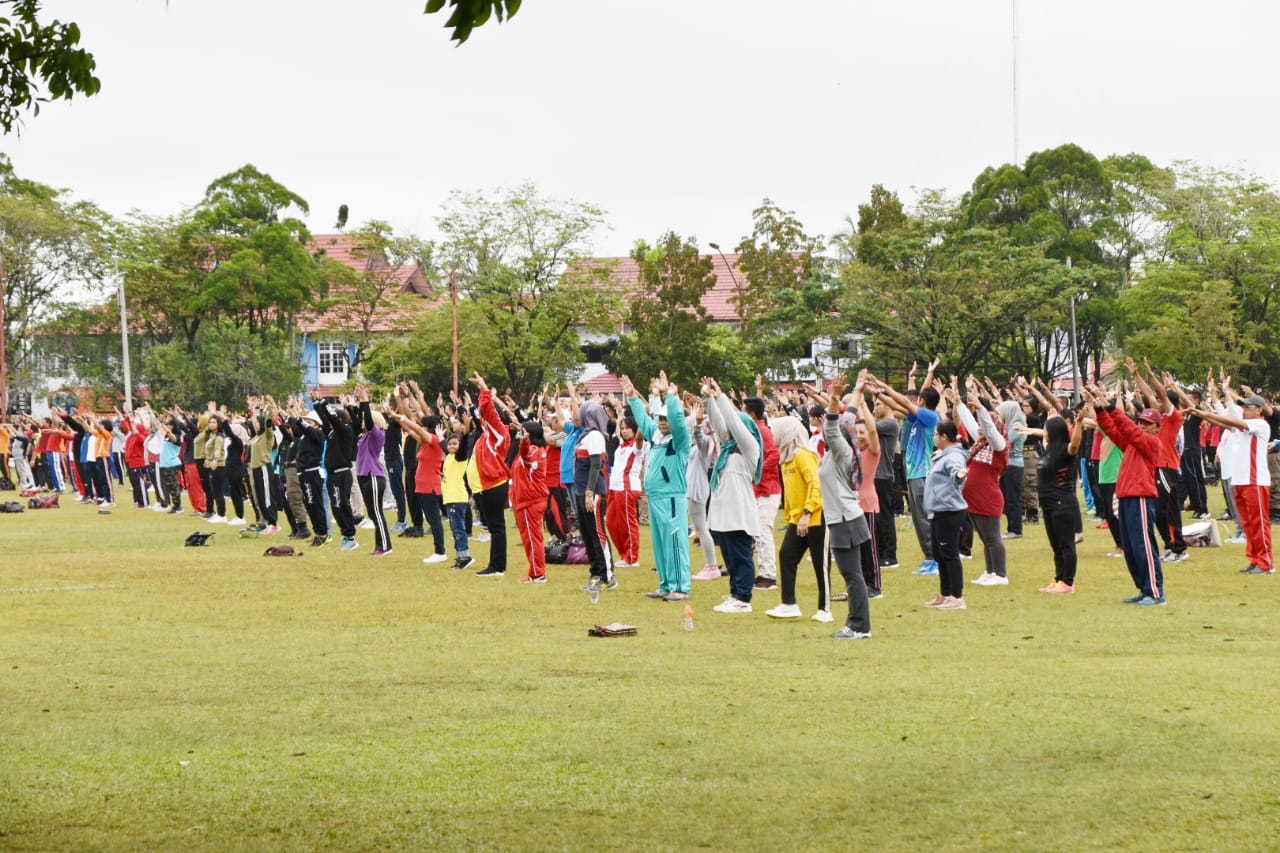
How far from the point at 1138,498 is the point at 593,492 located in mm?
5173

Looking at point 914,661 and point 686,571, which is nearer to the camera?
point 914,661

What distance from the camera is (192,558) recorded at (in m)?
18.7

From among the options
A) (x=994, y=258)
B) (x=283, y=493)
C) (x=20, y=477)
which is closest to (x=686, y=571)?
(x=283, y=493)

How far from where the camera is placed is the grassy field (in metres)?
6.12

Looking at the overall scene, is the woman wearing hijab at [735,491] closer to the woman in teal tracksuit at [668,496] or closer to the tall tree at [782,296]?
the woman in teal tracksuit at [668,496]

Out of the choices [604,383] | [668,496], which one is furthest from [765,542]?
[604,383]

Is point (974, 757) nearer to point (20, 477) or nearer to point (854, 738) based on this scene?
point (854, 738)

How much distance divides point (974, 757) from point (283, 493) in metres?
17.1

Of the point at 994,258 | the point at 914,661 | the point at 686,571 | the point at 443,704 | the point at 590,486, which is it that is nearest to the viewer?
the point at 443,704

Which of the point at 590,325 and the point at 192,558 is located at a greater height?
the point at 590,325

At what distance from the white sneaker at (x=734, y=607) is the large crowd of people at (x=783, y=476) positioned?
1.1 inches

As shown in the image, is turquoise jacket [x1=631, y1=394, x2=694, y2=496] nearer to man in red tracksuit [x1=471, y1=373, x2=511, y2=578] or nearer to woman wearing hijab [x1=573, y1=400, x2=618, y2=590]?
woman wearing hijab [x1=573, y1=400, x2=618, y2=590]

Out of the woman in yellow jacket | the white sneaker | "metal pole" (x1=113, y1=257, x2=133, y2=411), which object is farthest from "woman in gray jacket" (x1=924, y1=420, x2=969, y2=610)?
"metal pole" (x1=113, y1=257, x2=133, y2=411)

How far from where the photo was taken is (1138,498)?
42.2 ft
